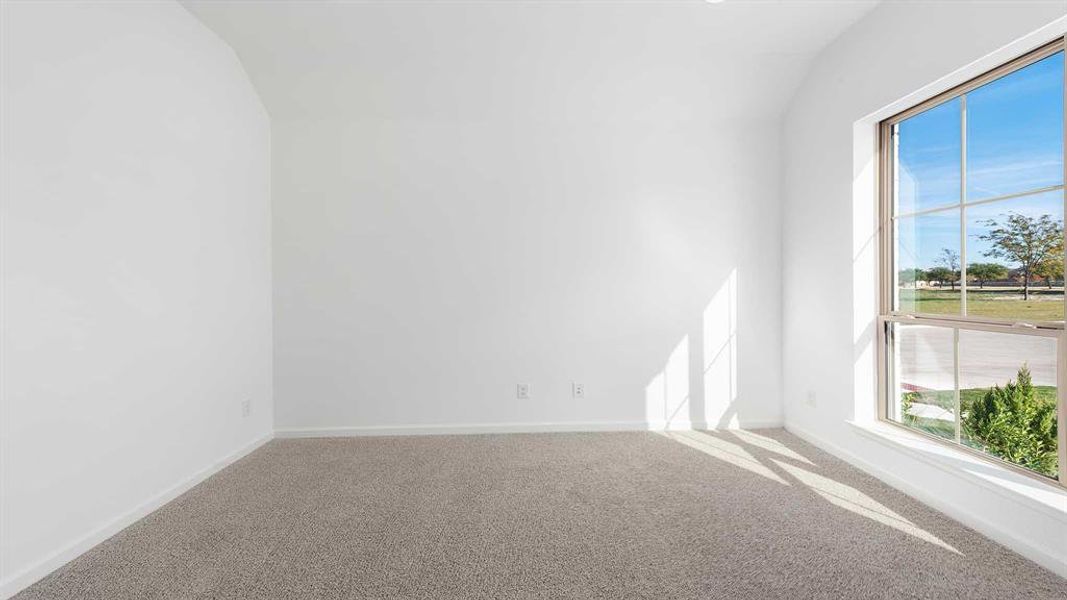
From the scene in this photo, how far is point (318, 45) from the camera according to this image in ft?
9.72

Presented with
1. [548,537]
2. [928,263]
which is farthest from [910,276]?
[548,537]

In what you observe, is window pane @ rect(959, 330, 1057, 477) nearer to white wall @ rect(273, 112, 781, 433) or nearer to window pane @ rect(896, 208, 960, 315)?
window pane @ rect(896, 208, 960, 315)

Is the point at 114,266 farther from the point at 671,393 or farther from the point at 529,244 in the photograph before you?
the point at 671,393

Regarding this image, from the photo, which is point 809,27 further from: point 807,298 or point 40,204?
point 40,204

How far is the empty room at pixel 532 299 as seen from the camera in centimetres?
183

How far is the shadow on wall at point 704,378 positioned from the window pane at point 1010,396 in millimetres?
1450

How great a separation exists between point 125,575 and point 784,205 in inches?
176

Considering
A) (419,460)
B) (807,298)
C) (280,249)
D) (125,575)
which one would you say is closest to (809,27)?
(807,298)

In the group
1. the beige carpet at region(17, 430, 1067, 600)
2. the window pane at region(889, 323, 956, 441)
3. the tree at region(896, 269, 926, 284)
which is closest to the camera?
the beige carpet at region(17, 430, 1067, 600)

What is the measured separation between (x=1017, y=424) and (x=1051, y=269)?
0.74 m

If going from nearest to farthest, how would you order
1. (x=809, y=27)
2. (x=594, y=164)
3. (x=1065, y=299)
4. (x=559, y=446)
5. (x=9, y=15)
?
(x=9, y=15) < (x=1065, y=299) < (x=809, y=27) < (x=559, y=446) < (x=594, y=164)

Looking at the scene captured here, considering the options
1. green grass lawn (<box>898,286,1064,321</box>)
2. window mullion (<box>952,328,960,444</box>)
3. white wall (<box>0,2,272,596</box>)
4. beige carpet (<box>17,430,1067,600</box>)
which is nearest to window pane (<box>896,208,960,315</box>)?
green grass lawn (<box>898,286,1064,321</box>)

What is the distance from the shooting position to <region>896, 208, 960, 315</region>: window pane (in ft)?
7.85

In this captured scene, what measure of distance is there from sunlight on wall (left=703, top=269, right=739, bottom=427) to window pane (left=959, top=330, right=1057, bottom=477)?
1441mm
